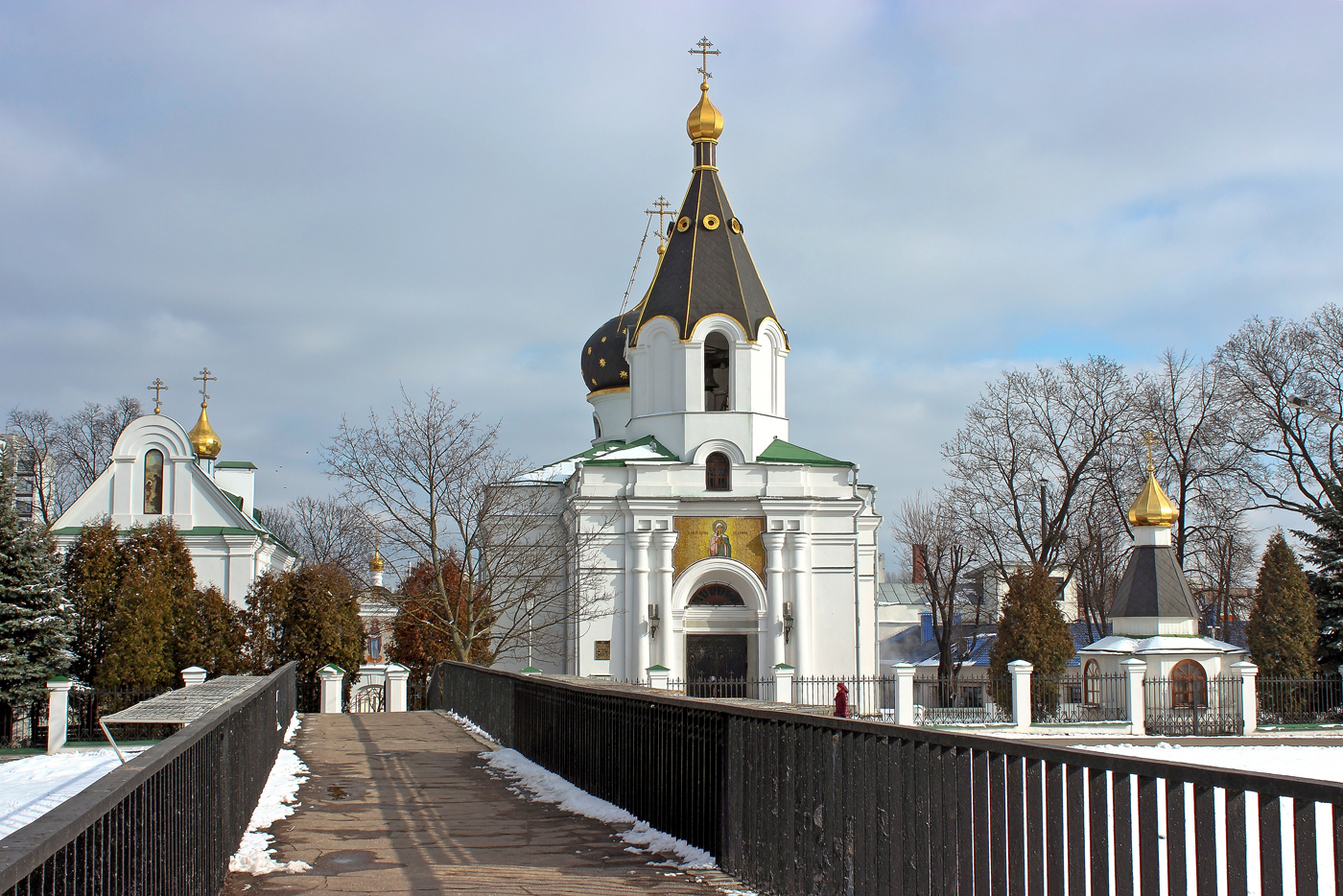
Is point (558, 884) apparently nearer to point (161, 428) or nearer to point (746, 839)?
point (746, 839)

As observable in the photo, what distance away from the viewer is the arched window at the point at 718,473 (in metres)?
30.6

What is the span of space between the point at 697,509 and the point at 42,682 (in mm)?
14833

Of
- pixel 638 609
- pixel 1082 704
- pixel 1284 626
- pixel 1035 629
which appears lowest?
pixel 1082 704

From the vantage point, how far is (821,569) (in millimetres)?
30125

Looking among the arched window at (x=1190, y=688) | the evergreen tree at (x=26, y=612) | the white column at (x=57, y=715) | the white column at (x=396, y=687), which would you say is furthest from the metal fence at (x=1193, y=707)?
the evergreen tree at (x=26, y=612)

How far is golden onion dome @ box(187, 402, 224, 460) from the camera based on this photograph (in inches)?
1518

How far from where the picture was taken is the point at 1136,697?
82.5ft

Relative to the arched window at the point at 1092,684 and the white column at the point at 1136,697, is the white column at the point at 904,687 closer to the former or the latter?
the white column at the point at 1136,697

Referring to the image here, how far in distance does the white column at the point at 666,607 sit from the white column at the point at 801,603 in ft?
9.38

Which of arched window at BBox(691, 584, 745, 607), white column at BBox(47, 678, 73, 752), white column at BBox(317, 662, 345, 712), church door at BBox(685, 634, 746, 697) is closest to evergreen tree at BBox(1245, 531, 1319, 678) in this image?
church door at BBox(685, 634, 746, 697)

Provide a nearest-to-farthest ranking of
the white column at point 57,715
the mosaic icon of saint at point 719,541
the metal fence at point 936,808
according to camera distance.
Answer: the metal fence at point 936,808, the white column at point 57,715, the mosaic icon of saint at point 719,541

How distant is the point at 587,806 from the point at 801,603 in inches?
837

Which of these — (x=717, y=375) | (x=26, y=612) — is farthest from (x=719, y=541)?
(x=26, y=612)

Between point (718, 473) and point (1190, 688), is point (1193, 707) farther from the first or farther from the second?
point (718, 473)
